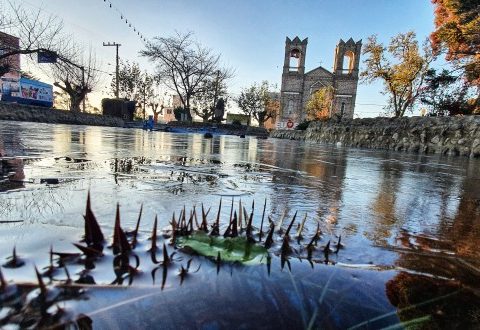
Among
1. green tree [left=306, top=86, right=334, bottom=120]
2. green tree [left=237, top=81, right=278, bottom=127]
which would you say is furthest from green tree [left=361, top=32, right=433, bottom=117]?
green tree [left=237, top=81, right=278, bottom=127]

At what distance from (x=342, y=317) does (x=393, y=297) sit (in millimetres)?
163

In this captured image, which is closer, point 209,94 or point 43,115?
point 43,115

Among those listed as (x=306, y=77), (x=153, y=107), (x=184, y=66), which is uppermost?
(x=306, y=77)

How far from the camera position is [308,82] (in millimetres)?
47344

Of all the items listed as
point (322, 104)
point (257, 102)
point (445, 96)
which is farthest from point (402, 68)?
point (257, 102)

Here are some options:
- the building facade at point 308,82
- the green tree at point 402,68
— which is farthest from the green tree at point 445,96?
the building facade at point 308,82

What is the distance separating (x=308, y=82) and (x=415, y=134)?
1548 inches

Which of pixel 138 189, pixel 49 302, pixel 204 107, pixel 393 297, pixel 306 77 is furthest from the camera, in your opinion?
pixel 306 77

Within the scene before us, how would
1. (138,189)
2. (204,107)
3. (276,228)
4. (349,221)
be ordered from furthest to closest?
(204,107) < (138,189) < (349,221) < (276,228)

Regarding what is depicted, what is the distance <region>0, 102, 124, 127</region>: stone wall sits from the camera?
13113 mm

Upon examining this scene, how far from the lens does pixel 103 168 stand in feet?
6.45

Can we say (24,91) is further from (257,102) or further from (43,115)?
(257,102)

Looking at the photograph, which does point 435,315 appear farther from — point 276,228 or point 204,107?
point 204,107

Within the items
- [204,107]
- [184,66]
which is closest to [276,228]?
[184,66]
